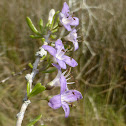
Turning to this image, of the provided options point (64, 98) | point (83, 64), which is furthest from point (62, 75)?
point (83, 64)

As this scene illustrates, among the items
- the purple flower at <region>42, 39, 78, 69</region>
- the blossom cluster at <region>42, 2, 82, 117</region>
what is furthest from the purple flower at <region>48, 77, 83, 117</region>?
the purple flower at <region>42, 39, 78, 69</region>

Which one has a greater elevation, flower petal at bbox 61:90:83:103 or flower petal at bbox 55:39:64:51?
flower petal at bbox 55:39:64:51

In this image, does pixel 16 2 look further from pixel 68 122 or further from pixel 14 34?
pixel 68 122

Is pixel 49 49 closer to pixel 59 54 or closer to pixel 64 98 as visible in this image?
pixel 59 54

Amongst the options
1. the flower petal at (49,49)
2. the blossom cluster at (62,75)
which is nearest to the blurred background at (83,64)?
the blossom cluster at (62,75)

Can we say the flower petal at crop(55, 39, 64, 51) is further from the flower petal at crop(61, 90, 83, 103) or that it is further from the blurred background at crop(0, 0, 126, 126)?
the blurred background at crop(0, 0, 126, 126)

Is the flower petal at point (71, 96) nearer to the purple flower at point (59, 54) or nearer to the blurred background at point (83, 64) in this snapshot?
the purple flower at point (59, 54)

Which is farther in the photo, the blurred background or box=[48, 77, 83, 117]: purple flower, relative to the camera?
the blurred background
